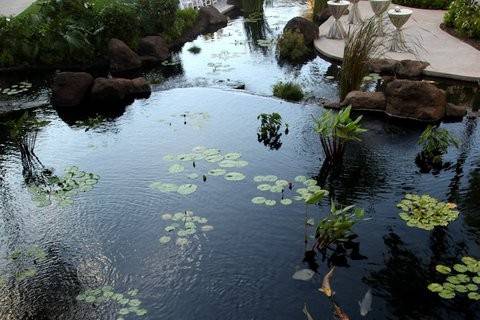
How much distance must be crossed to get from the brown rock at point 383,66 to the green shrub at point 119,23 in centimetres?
502

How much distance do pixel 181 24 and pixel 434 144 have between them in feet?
24.7

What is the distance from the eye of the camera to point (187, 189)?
536 cm

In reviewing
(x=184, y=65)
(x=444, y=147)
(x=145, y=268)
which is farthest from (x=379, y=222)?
(x=184, y=65)

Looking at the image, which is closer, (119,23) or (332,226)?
(332,226)

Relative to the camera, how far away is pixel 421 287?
3.87 m

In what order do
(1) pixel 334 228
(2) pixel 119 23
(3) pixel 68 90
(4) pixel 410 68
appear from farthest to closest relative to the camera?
(2) pixel 119 23, (4) pixel 410 68, (3) pixel 68 90, (1) pixel 334 228

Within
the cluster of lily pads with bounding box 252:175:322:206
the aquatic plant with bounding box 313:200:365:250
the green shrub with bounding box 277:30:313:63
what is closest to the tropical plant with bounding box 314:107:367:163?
the cluster of lily pads with bounding box 252:175:322:206

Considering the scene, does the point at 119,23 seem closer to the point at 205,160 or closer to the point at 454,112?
the point at 205,160

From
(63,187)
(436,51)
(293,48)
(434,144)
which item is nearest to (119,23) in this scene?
(293,48)

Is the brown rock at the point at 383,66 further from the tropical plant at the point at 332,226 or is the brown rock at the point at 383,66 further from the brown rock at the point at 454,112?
the tropical plant at the point at 332,226

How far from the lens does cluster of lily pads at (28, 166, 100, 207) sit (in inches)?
212

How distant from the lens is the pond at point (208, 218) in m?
3.87

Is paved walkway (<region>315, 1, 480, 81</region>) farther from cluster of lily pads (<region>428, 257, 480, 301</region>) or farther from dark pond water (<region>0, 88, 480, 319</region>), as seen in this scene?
cluster of lily pads (<region>428, 257, 480, 301</region>)

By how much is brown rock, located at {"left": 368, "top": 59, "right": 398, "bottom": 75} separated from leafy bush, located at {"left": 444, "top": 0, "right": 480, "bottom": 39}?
95.9 inches
